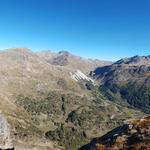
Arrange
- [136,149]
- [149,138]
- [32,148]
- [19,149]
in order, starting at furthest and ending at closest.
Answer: [32,148]
[19,149]
[149,138]
[136,149]

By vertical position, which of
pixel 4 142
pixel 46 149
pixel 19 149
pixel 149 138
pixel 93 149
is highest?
pixel 149 138

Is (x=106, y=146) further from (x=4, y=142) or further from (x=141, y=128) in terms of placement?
(x=4, y=142)

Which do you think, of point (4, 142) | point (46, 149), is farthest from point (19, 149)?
point (4, 142)

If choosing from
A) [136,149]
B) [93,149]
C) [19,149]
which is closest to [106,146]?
[93,149]

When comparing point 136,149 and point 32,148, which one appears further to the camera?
point 32,148

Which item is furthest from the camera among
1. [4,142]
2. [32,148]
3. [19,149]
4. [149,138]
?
[32,148]

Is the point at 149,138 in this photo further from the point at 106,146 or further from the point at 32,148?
the point at 32,148

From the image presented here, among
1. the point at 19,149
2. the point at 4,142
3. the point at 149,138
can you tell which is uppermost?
the point at 149,138

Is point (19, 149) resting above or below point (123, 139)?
below

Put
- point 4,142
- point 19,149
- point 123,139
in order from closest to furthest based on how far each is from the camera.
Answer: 1. point 123,139
2. point 4,142
3. point 19,149
